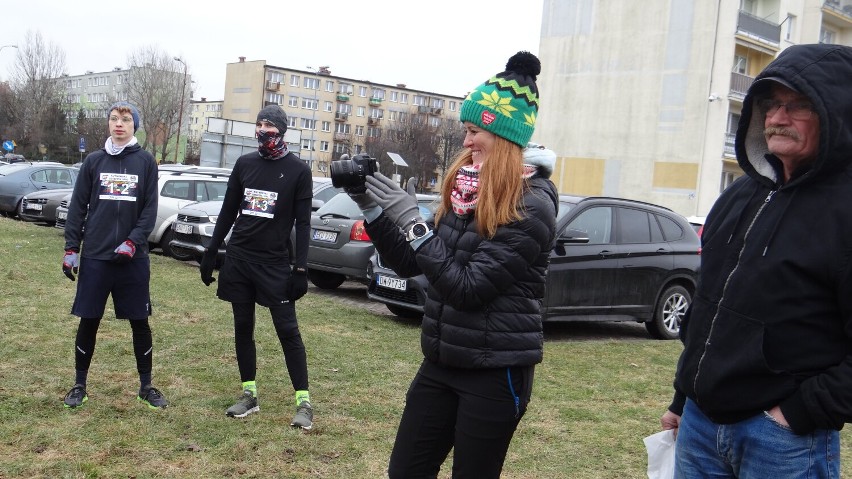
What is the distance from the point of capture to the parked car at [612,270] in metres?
8.58

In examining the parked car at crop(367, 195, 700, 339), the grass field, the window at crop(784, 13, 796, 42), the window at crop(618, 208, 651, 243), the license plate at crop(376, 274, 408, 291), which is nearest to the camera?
the grass field

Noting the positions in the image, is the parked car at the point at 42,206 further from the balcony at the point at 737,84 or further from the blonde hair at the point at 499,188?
the balcony at the point at 737,84

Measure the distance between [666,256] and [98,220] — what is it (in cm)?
677

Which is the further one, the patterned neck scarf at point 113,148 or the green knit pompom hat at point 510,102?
the patterned neck scarf at point 113,148

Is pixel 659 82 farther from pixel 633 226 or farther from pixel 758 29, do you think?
pixel 633 226

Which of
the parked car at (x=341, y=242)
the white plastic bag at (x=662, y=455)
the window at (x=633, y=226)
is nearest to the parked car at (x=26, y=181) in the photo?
the parked car at (x=341, y=242)

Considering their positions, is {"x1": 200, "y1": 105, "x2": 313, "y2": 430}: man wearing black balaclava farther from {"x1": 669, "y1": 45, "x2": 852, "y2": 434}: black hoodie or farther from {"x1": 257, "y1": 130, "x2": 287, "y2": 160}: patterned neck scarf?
{"x1": 669, "y1": 45, "x2": 852, "y2": 434}: black hoodie

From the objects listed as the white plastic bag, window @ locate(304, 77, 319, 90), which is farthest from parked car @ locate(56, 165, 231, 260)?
window @ locate(304, 77, 319, 90)

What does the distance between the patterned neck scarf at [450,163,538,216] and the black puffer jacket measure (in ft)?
0.14

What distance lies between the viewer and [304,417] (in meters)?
4.98

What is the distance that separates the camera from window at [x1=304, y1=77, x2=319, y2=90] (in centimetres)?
10580

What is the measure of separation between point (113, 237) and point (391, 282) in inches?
170

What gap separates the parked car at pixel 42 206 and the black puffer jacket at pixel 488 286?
17.7 m

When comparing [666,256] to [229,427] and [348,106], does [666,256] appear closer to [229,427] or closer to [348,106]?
[229,427]
